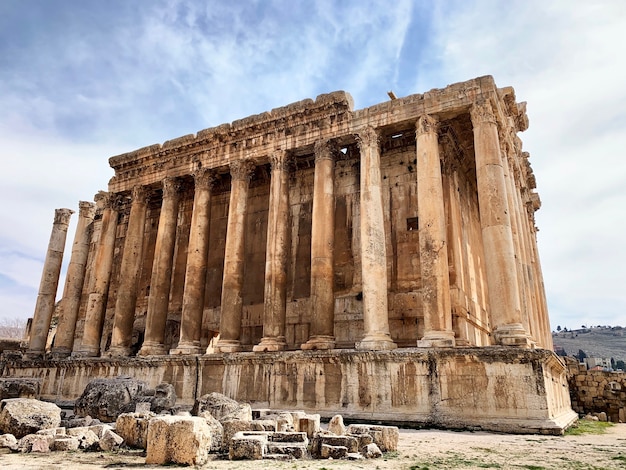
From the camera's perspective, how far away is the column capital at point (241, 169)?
17375 mm

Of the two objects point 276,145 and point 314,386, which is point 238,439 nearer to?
point 314,386

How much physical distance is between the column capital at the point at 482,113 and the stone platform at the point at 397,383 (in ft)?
21.8

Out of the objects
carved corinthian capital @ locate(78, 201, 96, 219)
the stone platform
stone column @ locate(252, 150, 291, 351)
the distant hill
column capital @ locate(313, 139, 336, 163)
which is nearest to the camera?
the stone platform

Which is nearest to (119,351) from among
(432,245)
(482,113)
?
(432,245)

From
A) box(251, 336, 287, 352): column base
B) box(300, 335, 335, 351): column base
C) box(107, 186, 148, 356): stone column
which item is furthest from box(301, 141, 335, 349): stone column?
box(107, 186, 148, 356): stone column

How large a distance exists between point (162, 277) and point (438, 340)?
425 inches

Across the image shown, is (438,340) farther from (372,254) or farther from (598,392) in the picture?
(598,392)

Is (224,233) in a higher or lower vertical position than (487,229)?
higher

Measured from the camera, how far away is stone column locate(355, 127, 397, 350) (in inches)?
514

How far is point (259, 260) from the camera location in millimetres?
18531

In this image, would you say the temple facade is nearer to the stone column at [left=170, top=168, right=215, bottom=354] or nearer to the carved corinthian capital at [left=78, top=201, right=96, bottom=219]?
the stone column at [left=170, top=168, right=215, bottom=354]

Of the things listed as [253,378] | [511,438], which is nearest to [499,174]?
[511,438]

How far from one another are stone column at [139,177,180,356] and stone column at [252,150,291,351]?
454cm

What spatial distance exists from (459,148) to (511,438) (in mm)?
11057
